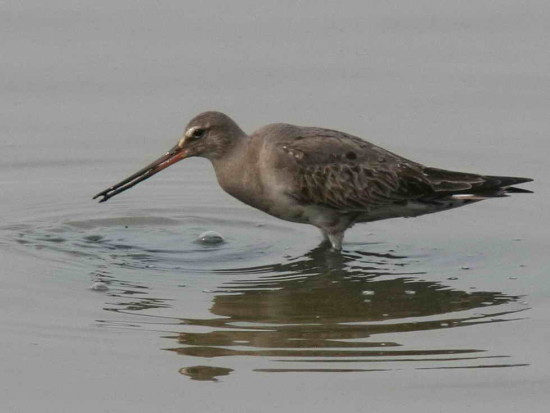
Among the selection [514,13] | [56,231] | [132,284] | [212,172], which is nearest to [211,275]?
[132,284]

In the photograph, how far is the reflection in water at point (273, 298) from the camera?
9438 mm

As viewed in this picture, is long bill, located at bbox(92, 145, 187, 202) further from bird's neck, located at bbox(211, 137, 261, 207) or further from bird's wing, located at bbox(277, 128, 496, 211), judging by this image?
bird's wing, located at bbox(277, 128, 496, 211)

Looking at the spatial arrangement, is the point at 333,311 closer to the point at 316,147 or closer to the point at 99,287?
the point at 99,287

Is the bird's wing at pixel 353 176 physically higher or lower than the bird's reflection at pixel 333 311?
higher

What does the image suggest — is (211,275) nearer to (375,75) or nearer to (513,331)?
(513,331)

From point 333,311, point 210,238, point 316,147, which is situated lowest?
point 333,311

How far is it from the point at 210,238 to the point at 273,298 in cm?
152

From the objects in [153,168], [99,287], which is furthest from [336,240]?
[99,287]

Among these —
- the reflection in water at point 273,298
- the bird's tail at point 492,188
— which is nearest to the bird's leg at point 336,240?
the reflection in water at point 273,298

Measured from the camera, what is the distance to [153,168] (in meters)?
12.3

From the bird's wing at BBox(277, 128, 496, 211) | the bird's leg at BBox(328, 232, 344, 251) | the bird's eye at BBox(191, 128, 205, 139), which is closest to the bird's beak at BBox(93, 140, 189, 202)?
the bird's eye at BBox(191, 128, 205, 139)

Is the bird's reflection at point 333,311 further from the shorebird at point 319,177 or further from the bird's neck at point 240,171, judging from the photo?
the bird's neck at point 240,171

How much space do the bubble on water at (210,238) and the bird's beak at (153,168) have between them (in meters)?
0.65

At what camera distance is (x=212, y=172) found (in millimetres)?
13969
